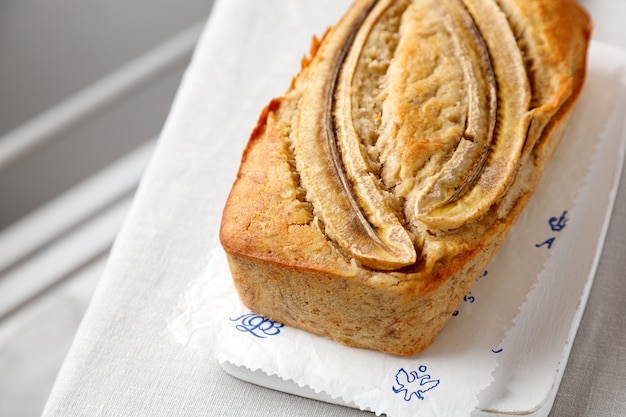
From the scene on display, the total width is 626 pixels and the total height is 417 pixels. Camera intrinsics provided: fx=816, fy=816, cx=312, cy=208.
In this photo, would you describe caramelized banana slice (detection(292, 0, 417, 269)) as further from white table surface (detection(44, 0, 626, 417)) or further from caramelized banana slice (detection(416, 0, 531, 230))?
white table surface (detection(44, 0, 626, 417))

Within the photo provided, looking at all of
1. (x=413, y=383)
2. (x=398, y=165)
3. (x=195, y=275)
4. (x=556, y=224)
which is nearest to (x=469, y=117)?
(x=398, y=165)

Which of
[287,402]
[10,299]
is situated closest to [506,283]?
[287,402]

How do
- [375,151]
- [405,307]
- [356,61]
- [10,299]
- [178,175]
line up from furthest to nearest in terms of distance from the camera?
[10,299]
[178,175]
[356,61]
[375,151]
[405,307]

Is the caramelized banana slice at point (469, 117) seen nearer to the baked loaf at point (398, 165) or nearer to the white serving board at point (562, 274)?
the baked loaf at point (398, 165)

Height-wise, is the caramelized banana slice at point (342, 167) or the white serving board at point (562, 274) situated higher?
the caramelized banana slice at point (342, 167)

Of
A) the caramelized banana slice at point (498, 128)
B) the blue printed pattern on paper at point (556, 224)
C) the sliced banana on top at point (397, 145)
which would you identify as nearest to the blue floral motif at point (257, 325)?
the sliced banana on top at point (397, 145)

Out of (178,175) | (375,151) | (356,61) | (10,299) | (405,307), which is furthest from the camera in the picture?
(10,299)

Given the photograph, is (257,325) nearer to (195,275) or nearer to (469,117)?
(195,275)

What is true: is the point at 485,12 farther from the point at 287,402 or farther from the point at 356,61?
the point at 287,402
